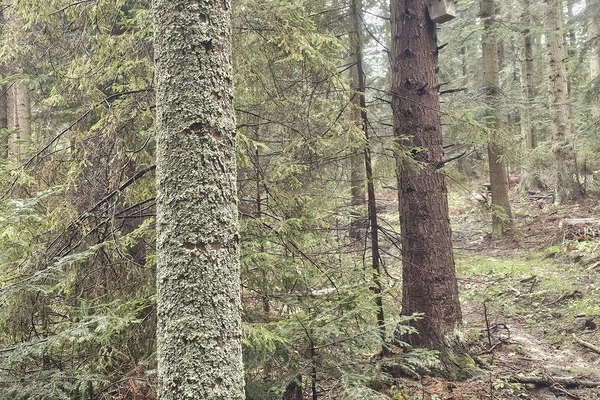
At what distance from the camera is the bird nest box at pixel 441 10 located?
4820mm

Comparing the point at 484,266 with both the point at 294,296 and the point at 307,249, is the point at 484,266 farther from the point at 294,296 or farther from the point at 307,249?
the point at 294,296

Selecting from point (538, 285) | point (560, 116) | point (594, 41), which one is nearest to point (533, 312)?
point (538, 285)

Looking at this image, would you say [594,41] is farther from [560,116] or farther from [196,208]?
[196,208]

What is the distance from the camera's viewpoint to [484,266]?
1002cm

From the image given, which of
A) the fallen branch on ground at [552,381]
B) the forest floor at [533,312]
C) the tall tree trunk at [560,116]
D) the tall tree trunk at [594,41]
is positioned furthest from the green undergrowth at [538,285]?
the tall tree trunk at [594,41]

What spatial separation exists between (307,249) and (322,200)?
Answer: 69 centimetres

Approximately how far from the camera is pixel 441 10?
486 centimetres

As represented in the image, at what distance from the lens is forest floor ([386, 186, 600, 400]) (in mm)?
4488

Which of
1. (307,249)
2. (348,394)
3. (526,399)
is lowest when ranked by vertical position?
(526,399)

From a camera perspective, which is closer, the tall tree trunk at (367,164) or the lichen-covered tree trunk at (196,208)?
the lichen-covered tree trunk at (196,208)

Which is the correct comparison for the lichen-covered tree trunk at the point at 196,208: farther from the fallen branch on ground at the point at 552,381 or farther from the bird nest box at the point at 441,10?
the fallen branch on ground at the point at 552,381

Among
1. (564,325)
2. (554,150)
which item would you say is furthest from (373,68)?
(564,325)

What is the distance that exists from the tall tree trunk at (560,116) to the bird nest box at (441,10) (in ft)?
31.4

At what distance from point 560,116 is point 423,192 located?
33.4ft
